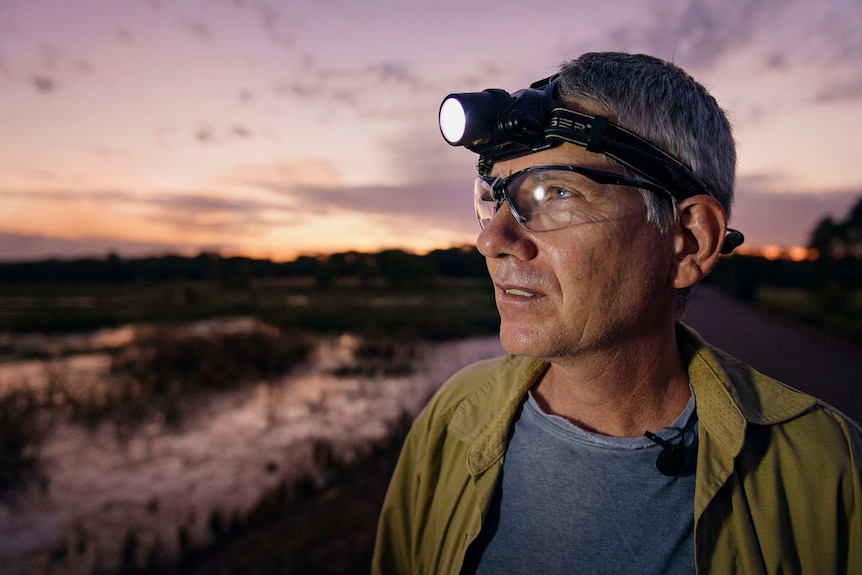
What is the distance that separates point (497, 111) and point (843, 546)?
67.4 inches

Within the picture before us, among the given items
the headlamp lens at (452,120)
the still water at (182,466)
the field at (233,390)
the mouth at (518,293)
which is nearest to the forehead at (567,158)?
the headlamp lens at (452,120)

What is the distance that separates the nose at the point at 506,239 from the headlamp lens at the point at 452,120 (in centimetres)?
32

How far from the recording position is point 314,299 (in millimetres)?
47781

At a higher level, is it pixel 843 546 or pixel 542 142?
pixel 542 142

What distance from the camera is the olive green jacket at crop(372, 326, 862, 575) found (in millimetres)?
1419

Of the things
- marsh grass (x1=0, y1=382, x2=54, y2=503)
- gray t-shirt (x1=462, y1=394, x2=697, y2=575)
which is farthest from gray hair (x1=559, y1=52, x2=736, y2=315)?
marsh grass (x1=0, y1=382, x2=54, y2=503)

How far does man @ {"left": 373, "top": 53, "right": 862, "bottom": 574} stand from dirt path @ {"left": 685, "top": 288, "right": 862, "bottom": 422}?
3248 mm

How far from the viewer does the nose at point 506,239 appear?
1678 millimetres

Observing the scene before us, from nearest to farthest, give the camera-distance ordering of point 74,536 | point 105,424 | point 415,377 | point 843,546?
point 843,546
point 74,536
point 105,424
point 415,377

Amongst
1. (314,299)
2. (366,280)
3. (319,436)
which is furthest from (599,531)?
(366,280)

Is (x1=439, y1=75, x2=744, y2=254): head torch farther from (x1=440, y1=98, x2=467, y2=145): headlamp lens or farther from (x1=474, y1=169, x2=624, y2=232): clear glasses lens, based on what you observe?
(x1=474, y1=169, x2=624, y2=232): clear glasses lens

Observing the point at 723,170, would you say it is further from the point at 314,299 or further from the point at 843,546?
the point at 314,299

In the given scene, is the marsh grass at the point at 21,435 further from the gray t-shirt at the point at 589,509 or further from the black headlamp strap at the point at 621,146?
the black headlamp strap at the point at 621,146

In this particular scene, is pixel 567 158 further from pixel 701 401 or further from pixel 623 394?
pixel 701 401
